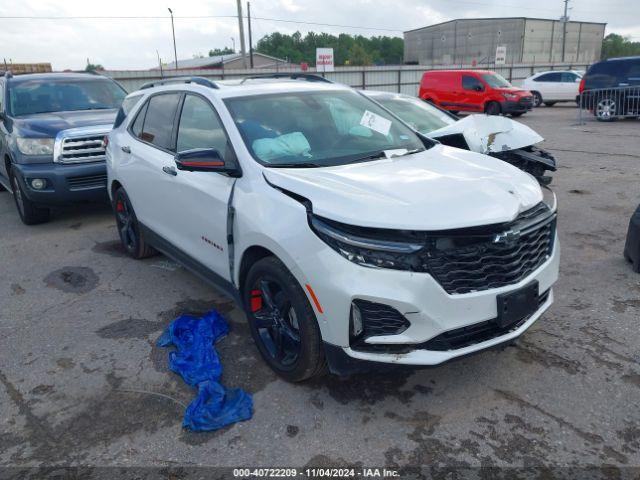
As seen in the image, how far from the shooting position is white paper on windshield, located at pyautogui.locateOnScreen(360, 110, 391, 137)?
401cm

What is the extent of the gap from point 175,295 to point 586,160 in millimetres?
8844

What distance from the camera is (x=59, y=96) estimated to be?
25.5 feet

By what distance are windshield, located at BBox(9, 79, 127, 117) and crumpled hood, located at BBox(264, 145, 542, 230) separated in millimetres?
5864

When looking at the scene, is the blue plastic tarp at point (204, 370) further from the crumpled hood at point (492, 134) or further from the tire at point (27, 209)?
the tire at point (27, 209)

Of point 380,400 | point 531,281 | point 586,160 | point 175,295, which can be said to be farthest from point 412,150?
point 586,160

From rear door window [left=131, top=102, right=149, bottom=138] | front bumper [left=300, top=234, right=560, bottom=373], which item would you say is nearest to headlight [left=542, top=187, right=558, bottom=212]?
front bumper [left=300, top=234, right=560, bottom=373]

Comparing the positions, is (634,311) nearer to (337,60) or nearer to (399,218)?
(399,218)

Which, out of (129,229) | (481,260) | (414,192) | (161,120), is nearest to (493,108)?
(129,229)

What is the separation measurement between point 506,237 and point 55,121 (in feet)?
20.7

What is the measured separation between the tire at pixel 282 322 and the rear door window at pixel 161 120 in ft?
5.55

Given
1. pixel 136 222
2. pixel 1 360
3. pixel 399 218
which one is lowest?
pixel 1 360

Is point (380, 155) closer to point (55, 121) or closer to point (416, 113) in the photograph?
point (416, 113)

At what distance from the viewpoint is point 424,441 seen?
8.91ft

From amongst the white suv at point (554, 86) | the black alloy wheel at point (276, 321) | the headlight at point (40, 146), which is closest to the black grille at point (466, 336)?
the black alloy wheel at point (276, 321)
